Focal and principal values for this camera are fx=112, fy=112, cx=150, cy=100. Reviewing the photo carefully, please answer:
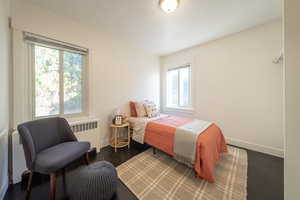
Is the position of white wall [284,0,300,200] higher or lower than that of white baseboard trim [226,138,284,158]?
higher

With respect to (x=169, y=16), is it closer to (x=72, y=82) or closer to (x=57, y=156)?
(x=72, y=82)

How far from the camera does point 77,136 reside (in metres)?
1.98

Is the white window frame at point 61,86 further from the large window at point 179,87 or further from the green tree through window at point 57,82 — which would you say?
the large window at point 179,87

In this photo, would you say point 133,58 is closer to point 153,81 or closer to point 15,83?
point 153,81

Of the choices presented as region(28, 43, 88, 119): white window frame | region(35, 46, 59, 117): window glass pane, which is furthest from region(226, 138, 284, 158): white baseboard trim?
region(35, 46, 59, 117): window glass pane

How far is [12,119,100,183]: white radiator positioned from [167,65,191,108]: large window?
246 centimetres

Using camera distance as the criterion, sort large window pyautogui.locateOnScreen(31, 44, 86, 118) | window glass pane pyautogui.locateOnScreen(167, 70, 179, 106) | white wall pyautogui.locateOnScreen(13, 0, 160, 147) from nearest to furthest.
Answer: white wall pyautogui.locateOnScreen(13, 0, 160, 147), large window pyautogui.locateOnScreen(31, 44, 86, 118), window glass pane pyautogui.locateOnScreen(167, 70, 179, 106)

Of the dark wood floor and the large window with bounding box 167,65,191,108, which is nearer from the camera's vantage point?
the dark wood floor

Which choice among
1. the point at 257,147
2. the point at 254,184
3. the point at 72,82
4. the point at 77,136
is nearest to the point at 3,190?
the point at 77,136

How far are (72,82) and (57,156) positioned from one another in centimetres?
137

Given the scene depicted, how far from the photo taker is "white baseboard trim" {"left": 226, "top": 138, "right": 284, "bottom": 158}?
6.61 feet

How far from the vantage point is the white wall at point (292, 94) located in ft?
2.34

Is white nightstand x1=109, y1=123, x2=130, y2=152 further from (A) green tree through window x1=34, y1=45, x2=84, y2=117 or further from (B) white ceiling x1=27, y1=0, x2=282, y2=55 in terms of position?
(B) white ceiling x1=27, y1=0, x2=282, y2=55

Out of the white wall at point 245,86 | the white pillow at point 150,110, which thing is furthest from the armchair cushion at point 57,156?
the white wall at point 245,86
